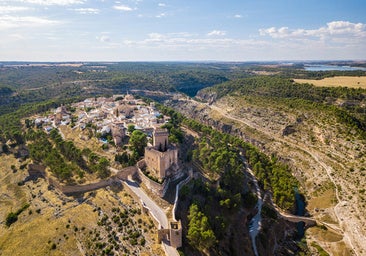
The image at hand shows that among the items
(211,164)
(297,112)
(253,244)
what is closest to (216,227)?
(253,244)

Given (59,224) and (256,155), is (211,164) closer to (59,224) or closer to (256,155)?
(256,155)

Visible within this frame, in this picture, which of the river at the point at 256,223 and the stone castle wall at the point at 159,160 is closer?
the river at the point at 256,223

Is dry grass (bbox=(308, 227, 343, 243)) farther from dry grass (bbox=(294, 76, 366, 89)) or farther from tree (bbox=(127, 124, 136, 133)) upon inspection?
dry grass (bbox=(294, 76, 366, 89))

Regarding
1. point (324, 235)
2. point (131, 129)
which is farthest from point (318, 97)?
point (131, 129)

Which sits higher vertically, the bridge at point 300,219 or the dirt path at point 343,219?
the dirt path at point 343,219

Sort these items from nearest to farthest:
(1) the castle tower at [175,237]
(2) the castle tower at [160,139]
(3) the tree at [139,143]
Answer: (1) the castle tower at [175,237] → (2) the castle tower at [160,139] → (3) the tree at [139,143]

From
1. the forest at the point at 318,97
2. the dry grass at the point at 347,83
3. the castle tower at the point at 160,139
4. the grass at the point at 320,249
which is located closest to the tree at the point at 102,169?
the castle tower at the point at 160,139

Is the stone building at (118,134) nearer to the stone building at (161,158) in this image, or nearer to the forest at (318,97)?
the stone building at (161,158)

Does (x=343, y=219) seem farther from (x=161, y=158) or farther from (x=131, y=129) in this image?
(x=131, y=129)
